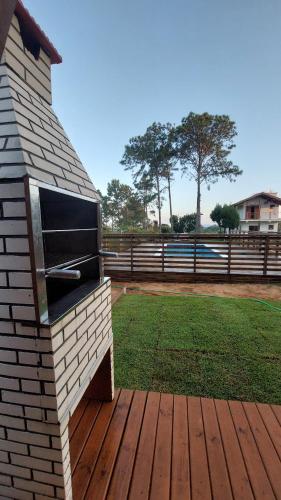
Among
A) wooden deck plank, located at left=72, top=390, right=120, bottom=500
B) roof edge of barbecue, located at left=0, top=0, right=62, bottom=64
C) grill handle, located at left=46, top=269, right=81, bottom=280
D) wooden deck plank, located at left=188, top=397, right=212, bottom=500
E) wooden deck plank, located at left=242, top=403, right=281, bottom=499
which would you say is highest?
roof edge of barbecue, located at left=0, top=0, right=62, bottom=64

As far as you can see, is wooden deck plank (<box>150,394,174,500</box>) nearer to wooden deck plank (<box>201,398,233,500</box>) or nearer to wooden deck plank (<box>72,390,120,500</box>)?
wooden deck plank (<box>201,398,233,500</box>)

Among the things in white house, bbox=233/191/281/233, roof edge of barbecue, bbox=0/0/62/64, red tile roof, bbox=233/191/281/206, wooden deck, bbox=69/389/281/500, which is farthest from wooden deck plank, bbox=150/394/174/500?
red tile roof, bbox=233/191/281/206

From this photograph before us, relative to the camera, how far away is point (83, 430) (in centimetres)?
164

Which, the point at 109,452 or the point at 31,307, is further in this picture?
the point at 109,452

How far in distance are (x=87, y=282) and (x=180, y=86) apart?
912 centimetres

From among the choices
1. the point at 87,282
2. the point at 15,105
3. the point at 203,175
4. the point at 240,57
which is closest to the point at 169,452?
the point at 87,282

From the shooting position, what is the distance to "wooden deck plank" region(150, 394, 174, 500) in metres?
1.24

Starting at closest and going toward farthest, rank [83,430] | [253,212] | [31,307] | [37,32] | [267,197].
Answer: [31,307]
[37,32]
[83,430]
[267,197]
[253,212]

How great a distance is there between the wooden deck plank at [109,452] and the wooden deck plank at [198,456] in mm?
460

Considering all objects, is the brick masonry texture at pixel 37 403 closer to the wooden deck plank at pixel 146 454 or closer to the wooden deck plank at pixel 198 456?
the wooden deck plank at pixel 146 454

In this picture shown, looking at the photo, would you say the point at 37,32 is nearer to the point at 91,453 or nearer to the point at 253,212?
the point at 91,453

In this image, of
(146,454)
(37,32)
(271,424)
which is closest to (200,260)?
(271,424)

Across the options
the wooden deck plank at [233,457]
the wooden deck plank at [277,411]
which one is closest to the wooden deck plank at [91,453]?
the wooden deck plank at [233,457]

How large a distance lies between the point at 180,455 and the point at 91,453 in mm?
541
